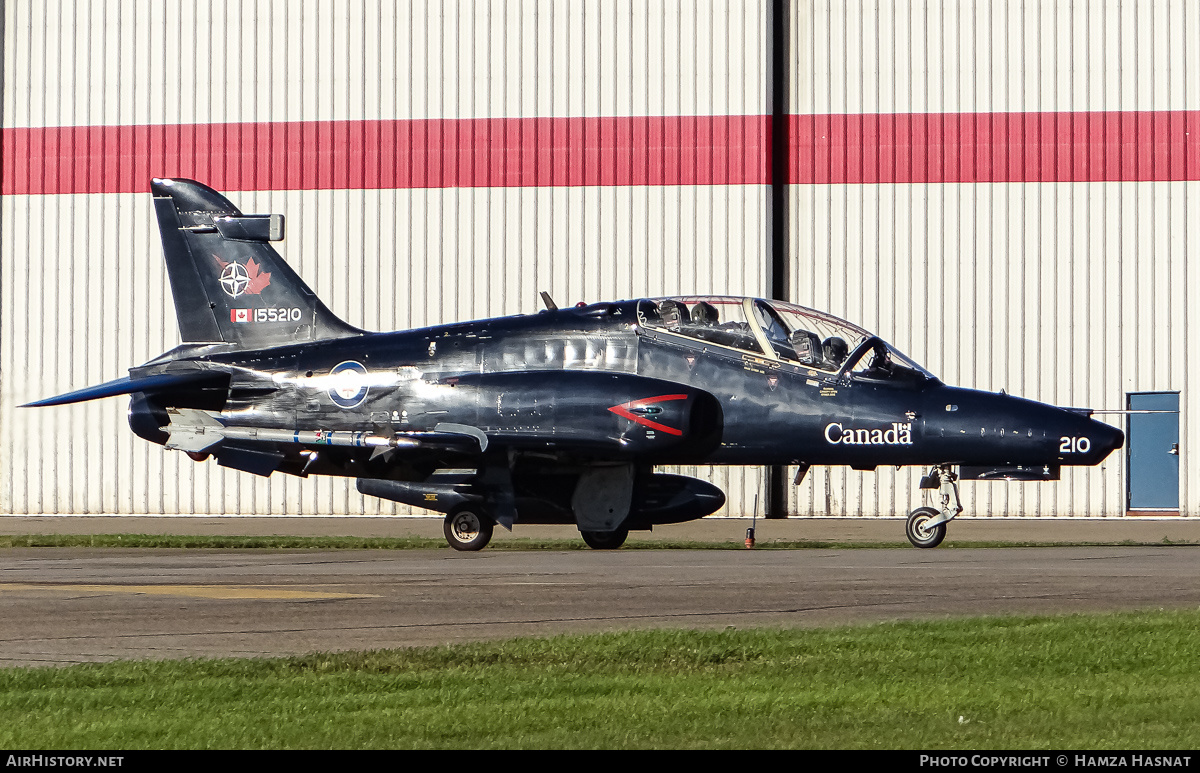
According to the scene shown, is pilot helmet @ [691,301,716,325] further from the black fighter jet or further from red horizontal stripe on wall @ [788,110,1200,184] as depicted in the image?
red horizontal stripe on wall @ [788,110,1200,184]

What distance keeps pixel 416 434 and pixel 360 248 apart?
1213 centimetres

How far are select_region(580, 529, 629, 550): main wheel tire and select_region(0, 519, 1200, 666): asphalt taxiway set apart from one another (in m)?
0.52

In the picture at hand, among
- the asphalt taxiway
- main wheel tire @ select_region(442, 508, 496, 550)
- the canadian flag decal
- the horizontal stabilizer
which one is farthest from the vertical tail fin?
the canadian flag decal

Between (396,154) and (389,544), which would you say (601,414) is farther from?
(396,154)

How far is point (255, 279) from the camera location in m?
21.9

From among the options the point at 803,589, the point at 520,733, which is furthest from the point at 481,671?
the point at 803,589

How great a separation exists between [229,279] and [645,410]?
7.16 meters

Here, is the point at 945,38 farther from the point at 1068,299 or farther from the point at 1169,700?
the point at 1169,700

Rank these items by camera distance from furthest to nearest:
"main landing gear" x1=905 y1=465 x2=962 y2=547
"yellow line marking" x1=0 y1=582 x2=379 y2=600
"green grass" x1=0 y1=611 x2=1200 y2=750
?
"main landing gear" x1=905 y1=465 x2=962 y2=547, "yellow line marking" x1=0 y1=582 x2=379 y2=600, "green grass" x1=0 y1=611 x2=1200 y2=750

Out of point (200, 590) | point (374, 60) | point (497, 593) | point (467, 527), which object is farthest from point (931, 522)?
point (374, 60)

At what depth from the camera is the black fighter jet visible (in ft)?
60.2

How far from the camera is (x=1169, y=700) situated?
7.28 metres

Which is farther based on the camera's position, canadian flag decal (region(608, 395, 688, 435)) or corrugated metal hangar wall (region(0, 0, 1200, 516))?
corrugated metal hangar wall (region(0, 0, 1200, 516))

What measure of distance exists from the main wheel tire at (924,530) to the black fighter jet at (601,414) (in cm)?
2
